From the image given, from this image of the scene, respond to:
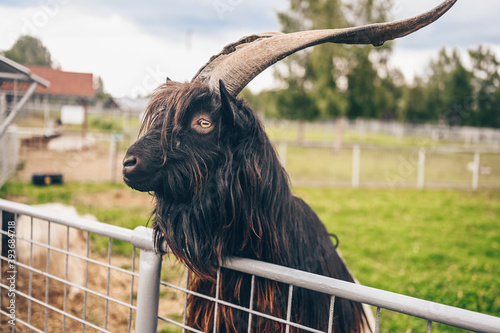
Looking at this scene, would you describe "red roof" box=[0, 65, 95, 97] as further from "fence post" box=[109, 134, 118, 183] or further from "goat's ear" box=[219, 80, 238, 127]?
"fence post" box=[109, 134, 118, 183]

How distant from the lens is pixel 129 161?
1.62m

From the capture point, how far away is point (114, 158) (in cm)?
1146

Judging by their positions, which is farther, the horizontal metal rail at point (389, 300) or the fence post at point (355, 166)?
the fence post at point (355, 166)

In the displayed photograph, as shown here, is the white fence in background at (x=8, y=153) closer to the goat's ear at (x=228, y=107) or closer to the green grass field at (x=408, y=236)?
the green grass field at (x=408, y=236)

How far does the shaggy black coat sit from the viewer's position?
5.65 ft

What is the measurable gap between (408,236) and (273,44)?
20.7 ft

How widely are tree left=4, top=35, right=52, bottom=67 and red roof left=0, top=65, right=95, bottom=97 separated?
0.18 ft

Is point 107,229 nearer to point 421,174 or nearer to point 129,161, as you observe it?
point 129,161

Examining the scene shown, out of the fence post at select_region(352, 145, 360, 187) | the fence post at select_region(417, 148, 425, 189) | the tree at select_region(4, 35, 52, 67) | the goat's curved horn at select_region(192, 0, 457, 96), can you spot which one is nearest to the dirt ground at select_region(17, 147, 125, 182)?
the tree at select_region(4, 35, 52, 67)

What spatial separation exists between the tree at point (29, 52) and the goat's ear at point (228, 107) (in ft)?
6.42

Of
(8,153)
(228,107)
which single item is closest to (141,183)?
(228,107)

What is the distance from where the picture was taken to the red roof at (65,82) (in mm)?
3289

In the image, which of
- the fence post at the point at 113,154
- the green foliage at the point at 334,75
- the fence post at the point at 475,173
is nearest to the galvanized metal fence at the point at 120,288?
the fence post at the point at 113,154

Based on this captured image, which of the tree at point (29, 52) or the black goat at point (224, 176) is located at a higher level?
the tree at point (29, 52)
